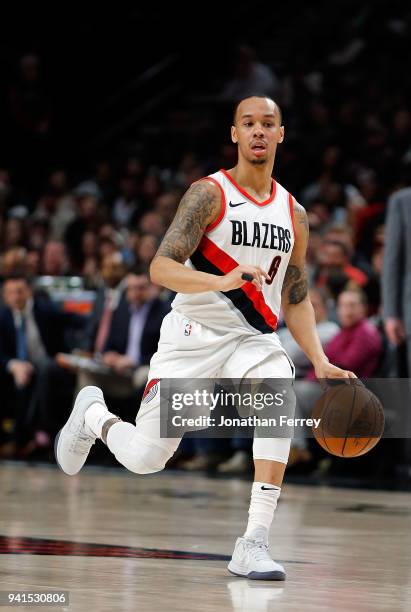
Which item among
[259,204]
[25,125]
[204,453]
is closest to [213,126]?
[25,125]

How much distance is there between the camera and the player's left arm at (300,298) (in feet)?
20.9

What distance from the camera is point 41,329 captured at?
1380cm

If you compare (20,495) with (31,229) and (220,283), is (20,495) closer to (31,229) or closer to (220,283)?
(220,283)

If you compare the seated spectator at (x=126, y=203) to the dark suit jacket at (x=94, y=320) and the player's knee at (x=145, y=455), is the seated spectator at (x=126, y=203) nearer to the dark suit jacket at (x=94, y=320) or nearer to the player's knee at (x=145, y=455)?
the dark suit jacket at (x=94, y=320)

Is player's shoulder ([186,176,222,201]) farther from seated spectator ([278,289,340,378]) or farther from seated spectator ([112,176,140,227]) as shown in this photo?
seated spectator ([112,176,140,227])

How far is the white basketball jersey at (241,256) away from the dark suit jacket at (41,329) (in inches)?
300

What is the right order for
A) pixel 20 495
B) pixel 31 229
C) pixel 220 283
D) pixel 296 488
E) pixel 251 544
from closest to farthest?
pixel 220 283 < pixel 251 544 < pixel 20 495 < pixel 296 488 < pixel 31 229

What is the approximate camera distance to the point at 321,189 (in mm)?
16391

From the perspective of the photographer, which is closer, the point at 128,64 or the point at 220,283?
the point at 220,283

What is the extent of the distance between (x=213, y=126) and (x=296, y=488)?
10214 mm

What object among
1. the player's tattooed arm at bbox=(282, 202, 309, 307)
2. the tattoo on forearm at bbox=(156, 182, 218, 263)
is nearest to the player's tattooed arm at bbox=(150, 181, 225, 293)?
the tattoo on forearm at bbox=(156, 182, 218, 263)

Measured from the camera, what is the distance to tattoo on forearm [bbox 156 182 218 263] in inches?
238

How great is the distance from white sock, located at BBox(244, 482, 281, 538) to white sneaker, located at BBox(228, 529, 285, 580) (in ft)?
0.11

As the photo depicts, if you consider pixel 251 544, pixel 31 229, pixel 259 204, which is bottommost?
pixel 251 544
